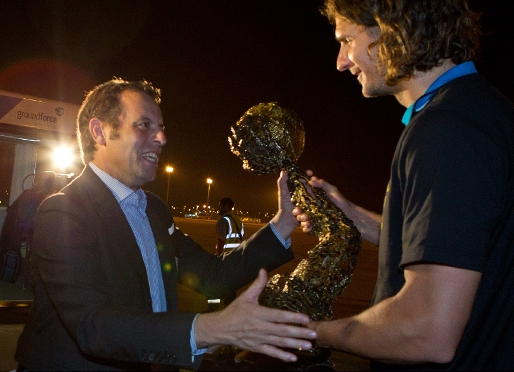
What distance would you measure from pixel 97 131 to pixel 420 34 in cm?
182

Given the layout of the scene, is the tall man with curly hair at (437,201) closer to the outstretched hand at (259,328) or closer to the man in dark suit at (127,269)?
the outstretched hand at (259,328)

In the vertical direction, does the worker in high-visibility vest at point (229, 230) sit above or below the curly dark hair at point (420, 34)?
below

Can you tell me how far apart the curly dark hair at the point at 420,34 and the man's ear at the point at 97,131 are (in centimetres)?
161

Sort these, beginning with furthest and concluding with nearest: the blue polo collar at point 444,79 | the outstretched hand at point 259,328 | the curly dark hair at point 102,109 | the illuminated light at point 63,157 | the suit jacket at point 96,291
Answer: the illuminated light at point 63,157 < the curly dark hair at point 102,109 < the suit jacket at point 96,291 < the blue polo collar at point 444,79 < the outstretched hand at point 259,328

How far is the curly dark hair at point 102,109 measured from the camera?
8.47 feet

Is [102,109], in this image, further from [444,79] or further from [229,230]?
[229,230]

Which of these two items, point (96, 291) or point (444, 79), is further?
point (96, 291)

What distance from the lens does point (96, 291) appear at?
1.90 metres

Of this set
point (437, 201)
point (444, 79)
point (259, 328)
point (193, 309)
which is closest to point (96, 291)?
point (259, 328)

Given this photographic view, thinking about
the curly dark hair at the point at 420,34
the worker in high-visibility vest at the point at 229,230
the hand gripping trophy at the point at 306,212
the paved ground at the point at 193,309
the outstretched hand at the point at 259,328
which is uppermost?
the curly dark hair at the point at 420,34

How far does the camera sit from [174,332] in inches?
66.9

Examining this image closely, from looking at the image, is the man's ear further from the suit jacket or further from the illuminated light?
the illuminated light

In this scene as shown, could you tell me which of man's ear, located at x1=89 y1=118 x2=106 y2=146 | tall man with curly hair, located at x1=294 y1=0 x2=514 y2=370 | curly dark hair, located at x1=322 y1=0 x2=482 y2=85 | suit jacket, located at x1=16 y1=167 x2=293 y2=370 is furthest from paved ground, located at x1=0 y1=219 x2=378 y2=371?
curly dark hair, located at x1=322 y1=0 x2=482 y2=85

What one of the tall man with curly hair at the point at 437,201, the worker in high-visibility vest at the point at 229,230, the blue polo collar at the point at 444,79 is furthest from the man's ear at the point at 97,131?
the worker in high-visibility vest at the point at 229,230
